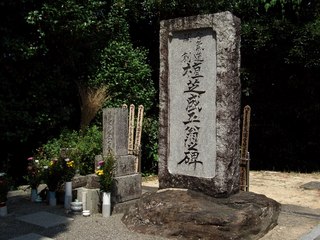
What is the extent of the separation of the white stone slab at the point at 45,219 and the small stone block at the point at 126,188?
853 mm

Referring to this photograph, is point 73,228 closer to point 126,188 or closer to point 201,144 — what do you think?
point 126,188

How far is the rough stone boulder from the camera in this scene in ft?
15.2

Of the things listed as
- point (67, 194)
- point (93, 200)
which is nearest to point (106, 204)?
point (93, 200)

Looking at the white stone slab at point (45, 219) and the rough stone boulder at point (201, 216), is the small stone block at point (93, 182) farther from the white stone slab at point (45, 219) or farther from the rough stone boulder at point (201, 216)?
the rough stone boulder at point (201, 216)

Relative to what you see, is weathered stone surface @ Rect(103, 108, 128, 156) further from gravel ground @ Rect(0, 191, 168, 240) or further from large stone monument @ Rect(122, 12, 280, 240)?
gravel ground @ Rect(0, 191, 168, 240)

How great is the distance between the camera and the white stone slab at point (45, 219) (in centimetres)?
540

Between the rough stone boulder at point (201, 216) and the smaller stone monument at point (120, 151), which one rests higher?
the smaller stone monument at point (120, 151)

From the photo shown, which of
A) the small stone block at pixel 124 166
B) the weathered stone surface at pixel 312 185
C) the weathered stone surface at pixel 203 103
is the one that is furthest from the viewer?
the weathered stone surface at pixel 312 185

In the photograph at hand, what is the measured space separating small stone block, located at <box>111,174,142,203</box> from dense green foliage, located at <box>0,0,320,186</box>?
3511 millimetres

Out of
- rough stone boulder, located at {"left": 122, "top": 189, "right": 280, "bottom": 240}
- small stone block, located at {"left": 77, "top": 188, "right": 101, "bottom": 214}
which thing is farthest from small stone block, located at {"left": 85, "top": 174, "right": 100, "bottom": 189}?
rough stone boulder, located at {"left": 122, "top": 189, "right": 280, "bottom": 240}

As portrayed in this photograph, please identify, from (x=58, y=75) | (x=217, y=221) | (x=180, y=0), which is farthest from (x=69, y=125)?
(x=217, y=221)

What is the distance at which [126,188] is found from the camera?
20.6ft

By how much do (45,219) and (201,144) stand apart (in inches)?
105

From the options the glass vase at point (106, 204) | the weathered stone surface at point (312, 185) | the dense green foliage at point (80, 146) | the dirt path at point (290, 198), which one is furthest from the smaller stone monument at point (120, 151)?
the weathered stone surface at point (312, 185)
